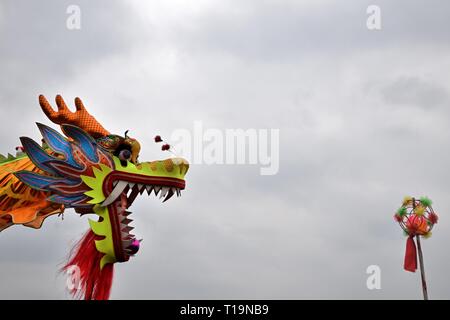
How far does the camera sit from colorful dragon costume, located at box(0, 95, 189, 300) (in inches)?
444

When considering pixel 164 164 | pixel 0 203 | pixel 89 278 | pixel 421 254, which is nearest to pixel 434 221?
pixel 421 254

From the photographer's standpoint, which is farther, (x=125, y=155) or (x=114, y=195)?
(x=125, y=155)

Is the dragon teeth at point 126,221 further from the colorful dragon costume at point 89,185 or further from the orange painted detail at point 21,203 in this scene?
the orange painted detail at point 21,203

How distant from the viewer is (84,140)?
11.6m

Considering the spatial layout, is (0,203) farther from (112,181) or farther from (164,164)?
(164,164)

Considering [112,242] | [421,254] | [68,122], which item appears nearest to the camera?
[112,242]

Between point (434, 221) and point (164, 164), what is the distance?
29.7 ft

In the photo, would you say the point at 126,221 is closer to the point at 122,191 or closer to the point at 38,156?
the point at 122,191

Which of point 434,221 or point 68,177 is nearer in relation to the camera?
point 68,177

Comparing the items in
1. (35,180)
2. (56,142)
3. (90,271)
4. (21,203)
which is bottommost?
(90,271)

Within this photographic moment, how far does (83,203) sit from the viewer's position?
11383mm

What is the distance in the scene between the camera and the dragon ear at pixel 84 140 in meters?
11.6

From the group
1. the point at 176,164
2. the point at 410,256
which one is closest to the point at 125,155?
the point at 176,164

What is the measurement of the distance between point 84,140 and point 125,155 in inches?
29.9
